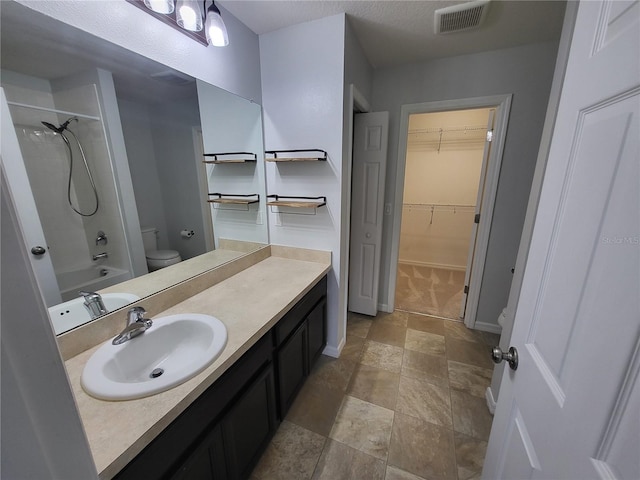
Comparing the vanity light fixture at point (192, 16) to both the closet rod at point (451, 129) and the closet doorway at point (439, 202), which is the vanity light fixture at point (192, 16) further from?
the closet rod at point (451, 129)

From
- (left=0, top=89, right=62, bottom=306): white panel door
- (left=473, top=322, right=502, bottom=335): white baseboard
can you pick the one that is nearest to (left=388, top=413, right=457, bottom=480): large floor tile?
(left=473, top=322, right=502, bottom=335): white baseboard

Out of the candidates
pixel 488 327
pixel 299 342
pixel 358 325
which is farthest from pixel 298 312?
pixel 488 327

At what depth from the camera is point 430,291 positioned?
326cm

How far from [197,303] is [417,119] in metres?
3.65

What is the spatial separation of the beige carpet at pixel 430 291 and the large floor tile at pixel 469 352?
411 mm

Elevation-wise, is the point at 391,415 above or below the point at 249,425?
below

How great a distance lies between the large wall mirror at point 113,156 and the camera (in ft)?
2.79

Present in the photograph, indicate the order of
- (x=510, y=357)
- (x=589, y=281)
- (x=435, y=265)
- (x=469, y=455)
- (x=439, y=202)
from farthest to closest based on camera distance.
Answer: (x=435, y=265) → (x=439, y=202) → (x=469, y=455) → (x=510, y=357) → (x=589, y=281)

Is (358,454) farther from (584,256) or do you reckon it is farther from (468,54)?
(468,54)

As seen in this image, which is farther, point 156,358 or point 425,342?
point 425,342

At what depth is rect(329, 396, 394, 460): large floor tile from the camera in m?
1.41

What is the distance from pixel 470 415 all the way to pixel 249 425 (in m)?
1.38

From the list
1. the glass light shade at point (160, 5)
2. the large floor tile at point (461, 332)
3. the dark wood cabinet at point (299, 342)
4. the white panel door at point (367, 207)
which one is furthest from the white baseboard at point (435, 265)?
the glass light shade at point (160, 5)

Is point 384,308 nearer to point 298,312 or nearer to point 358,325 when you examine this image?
point 358,325
